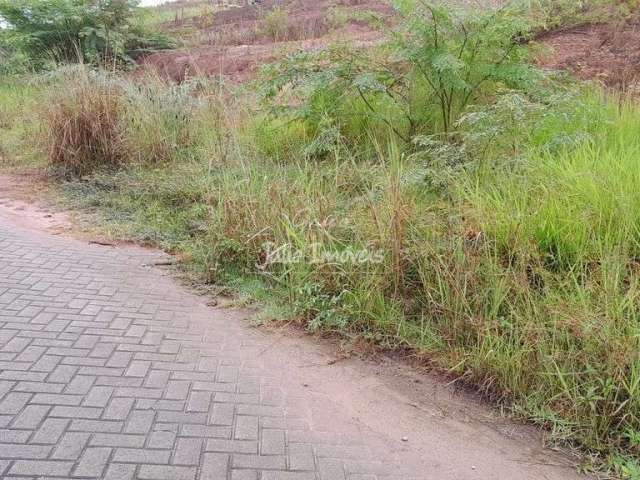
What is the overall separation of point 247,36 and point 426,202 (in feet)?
44.0

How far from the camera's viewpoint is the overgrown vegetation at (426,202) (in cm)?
298

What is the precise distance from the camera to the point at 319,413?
9.37ft

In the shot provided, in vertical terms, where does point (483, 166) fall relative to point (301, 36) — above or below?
below

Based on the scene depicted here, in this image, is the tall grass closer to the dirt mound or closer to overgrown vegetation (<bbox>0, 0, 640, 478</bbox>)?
overgrown vegetation (<bbox>0, 0, 640, 478</bbox>)

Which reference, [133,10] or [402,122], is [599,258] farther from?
[133,10]

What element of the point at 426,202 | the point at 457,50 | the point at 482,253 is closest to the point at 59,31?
the point at 457,50

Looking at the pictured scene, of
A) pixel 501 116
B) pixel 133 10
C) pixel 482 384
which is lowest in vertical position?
pixel 482 384

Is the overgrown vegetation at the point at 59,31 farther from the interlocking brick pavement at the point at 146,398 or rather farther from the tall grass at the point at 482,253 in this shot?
the interlocking brick pavement at the point at 146,398

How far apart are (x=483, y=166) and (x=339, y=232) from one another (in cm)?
144

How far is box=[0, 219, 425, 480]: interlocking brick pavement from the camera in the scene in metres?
2.38

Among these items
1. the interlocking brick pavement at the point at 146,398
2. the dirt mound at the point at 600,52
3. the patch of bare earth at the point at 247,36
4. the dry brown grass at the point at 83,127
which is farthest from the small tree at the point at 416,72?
the patch of bare earth at the point at 247,36

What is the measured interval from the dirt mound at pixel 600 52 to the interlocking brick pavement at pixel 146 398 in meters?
6.66

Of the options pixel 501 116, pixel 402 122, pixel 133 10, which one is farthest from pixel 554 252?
pixel 133 10

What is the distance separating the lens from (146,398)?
2.81 m
